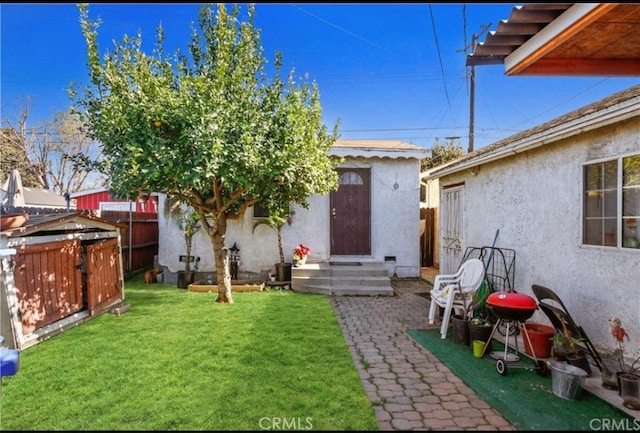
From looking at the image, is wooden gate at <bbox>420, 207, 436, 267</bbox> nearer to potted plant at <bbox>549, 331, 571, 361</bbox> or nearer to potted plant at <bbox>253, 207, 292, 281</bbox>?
potted plant at <bbox>253, 207, 292, 281</bbox>

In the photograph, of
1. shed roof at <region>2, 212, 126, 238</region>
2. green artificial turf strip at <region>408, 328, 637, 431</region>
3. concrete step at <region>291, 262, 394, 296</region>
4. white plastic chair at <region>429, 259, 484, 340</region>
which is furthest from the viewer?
concrete step at <region>291, 262, 394, 296</region>

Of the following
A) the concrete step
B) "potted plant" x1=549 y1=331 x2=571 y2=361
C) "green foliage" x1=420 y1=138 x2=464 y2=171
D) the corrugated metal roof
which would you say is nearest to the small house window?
the concrete step

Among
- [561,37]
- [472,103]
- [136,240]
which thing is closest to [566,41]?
[561,37]

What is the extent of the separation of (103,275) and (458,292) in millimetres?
6329

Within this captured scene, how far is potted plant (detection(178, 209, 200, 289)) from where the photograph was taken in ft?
31.2

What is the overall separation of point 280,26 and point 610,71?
5.05 metres

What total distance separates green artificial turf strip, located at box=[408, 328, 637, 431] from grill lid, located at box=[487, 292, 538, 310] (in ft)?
2.29

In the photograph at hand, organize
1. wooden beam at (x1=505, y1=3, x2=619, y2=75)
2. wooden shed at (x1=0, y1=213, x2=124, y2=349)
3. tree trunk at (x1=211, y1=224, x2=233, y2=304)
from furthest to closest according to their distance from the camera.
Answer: tree trunk at (x1=211, y1=224, x2=233, y2=304), wooden shed at (x1=0, y1=213, x2=124, y2=349), wooden beam at (x1=505, y1=3, x2=619, y2=75)

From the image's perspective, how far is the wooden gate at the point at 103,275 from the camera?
6.32m

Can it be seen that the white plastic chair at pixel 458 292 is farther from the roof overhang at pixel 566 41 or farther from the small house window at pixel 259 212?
the small house window at pixel 259 212

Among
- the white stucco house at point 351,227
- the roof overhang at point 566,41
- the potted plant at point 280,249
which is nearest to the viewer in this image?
the roof overhang at point 566,41

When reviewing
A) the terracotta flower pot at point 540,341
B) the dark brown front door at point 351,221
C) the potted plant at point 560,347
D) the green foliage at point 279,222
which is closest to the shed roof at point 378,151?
the dark brown front door at point 351,221

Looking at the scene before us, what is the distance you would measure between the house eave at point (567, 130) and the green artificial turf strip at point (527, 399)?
116 inches

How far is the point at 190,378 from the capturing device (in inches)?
154
